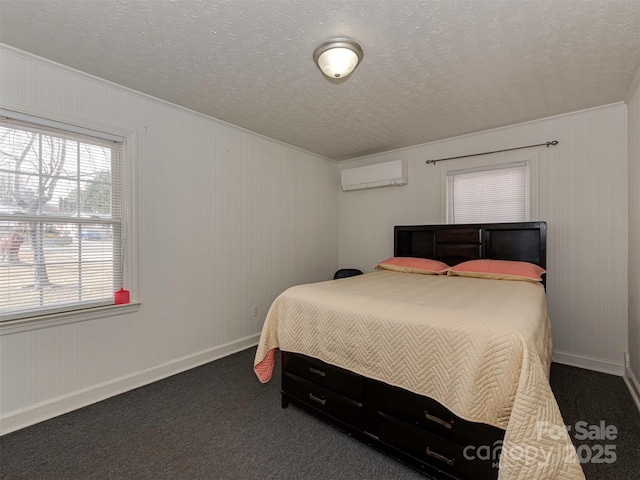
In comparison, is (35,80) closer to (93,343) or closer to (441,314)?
(93,343)

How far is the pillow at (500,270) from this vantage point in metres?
2.58

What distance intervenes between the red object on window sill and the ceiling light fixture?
224 cm

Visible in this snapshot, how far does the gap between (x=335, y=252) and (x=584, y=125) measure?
314cm

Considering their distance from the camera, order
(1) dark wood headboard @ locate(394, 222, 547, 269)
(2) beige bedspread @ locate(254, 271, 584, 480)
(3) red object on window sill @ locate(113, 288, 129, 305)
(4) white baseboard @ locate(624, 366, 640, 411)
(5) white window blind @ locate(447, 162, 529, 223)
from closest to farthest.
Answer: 1. (2) beige bedspread @ locate(254, 271, 584, 480)
2. (4) white baseboard @ locate(624, 366, 640, 411)
3. (3) red object on window sill @ locate(113, 288, 129, 305)
4. (1) dark wood headboard @ locate(394, 222, 547, 269)
5. (5) white window blind @ locate(447, 162, 529, 223)

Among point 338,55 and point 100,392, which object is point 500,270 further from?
point 100,392

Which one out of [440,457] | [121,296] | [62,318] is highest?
[121,296]

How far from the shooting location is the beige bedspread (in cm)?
113

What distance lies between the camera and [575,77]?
7.30 feet

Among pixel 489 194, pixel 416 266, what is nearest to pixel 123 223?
pixel 416 266

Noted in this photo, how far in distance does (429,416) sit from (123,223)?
8.29 feet

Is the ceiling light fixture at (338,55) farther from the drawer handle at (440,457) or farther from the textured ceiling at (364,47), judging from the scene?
the drawer handle at (440,457)

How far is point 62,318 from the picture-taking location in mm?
2088

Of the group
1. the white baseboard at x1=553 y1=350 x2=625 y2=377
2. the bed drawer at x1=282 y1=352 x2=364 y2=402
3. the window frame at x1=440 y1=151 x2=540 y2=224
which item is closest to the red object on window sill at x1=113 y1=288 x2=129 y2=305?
the bed drawer at x1=282 y1=352 x2=364 y2=402

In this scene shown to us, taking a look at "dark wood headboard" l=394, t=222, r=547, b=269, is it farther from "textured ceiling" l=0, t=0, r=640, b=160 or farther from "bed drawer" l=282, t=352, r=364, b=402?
"bed drawer" l=282, t=352, r=364, b=402
